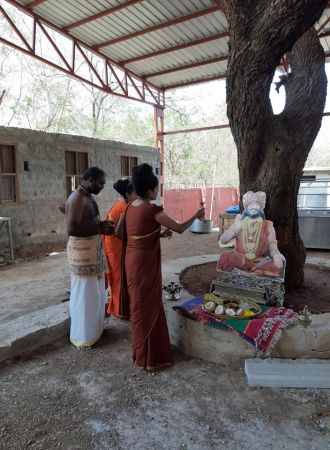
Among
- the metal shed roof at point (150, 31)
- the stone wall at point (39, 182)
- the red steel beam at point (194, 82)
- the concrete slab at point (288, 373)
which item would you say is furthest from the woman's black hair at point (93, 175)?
the red steel beam at point (194, 82)

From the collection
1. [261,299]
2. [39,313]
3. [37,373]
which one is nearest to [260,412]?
[261,299]

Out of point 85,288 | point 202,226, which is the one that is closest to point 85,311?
point 85,288

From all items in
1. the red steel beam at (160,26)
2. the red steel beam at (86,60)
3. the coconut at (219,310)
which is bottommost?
the coconut at (219,310)

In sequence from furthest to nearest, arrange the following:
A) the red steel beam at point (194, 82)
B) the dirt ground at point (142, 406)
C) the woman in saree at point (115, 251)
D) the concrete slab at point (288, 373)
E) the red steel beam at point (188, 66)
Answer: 1. the red steel beam at point (194, 82)
2. the red steel beam at point (188, 66)
3. the woman in saree at point (115, 251)
4. the concrete slab at point (288, 373)
5. the dirt ground at point (142, 406)

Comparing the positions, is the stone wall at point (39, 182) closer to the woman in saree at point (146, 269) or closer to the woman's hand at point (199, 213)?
the woman in saree at point (146, 269)

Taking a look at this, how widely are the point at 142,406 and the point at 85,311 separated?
1.05 m

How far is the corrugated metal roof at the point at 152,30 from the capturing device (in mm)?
7656

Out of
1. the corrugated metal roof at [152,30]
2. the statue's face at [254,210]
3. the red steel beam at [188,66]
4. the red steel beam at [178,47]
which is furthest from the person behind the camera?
the red steel beam at [188,66]

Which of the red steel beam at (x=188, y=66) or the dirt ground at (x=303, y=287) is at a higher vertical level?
the red steel beam at (x=188, y=66)

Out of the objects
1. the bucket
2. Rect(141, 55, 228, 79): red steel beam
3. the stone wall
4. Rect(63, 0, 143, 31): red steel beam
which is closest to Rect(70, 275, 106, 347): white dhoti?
the stone wall

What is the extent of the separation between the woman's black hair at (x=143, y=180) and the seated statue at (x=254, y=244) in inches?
51.4

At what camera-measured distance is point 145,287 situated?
9.18 ft

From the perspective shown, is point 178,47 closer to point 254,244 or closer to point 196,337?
point 254,244

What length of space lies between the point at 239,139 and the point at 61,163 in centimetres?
630
